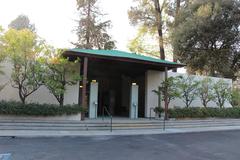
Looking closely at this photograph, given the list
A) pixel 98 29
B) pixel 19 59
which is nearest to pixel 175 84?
pixel 19 59

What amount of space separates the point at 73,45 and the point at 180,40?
1473 centimetres

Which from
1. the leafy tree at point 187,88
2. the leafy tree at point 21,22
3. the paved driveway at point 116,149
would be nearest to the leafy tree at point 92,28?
the leafy tree at point 21,22

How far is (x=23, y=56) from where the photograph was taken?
47.7 feet

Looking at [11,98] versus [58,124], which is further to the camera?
[11,98]

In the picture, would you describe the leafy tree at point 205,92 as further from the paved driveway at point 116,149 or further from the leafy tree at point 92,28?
the leafy tree at point 92,28

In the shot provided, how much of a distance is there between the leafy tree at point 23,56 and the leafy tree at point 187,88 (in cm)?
954

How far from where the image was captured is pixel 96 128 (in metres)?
13.9

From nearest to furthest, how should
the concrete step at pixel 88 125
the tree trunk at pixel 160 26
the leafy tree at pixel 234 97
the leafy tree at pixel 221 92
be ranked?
1. the concrete step at pixel 88 125
2. the leafy tree at pixel 221 92
3. the leafy tree at pixel 234 97
4. the tree trunk at pixel 160 26

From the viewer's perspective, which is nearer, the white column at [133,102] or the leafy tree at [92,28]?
the white column at [133,102]

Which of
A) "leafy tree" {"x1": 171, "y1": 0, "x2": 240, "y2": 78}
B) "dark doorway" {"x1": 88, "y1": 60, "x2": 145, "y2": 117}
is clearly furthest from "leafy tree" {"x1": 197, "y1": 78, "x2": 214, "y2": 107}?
"leafy tree" {"x1": 171, "y1": 0, "x2": 240, "y2": 78}

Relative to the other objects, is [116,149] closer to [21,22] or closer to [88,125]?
[88,125]

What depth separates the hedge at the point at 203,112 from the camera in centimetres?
1833

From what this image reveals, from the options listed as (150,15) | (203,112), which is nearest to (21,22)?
(150,15)

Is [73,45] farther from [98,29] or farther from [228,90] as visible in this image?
[228,90]
